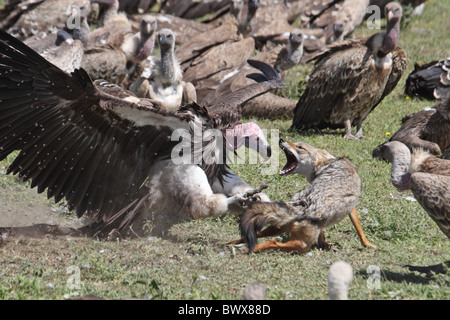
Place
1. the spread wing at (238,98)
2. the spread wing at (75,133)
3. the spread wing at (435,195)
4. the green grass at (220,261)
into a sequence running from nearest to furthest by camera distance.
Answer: the green grass at (220,261), the spread wing at (435,195), the spread wing at (75,133), the spread wing at (238,98)

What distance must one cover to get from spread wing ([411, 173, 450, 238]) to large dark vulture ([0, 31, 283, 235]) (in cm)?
Result: 141

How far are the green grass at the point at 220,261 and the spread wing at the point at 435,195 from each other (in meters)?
0.43

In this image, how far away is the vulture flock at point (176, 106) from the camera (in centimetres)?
509

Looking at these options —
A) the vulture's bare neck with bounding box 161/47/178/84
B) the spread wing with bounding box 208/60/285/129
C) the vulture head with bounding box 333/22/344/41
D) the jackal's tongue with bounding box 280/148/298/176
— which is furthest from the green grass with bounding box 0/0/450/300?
the vulture head with bounding box 333/22/344/41

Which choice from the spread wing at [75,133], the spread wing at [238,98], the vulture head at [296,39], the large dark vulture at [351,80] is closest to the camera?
the spread wing at [75,133]

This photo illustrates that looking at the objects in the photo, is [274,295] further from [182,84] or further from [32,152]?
[182,84]

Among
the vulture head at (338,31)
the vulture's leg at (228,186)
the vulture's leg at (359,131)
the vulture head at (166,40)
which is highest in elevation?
the vulture head at (166,40)

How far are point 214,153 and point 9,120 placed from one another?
1716 millimetres

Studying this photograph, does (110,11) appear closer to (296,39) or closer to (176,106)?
(296,39)

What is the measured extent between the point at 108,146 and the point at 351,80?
4356 mm

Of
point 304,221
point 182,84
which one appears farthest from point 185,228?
point 182,84

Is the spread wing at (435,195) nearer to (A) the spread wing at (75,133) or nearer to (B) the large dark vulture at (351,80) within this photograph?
(A) the spread wing at (75,133)

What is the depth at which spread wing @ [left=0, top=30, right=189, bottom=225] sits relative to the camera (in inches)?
194

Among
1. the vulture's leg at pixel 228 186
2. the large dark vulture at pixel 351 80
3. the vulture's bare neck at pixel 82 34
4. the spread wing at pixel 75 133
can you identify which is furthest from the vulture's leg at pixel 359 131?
the vulture's bare neck at pixel 82 34
